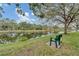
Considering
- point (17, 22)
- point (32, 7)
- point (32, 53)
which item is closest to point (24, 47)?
point (32, 53)

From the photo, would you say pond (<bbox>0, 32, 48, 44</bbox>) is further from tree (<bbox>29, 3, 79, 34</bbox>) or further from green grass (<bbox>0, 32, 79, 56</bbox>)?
tree (<bbox>29, 3, 79, 34</bbox>)

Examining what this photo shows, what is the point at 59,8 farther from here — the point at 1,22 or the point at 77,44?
the point at 1,22

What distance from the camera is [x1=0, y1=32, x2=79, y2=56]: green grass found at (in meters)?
1.73

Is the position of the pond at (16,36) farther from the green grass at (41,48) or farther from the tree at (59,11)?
the tree at (59,11)

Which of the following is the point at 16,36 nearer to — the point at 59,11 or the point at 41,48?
the point at 41,48

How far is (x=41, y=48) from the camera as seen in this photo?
175 cm

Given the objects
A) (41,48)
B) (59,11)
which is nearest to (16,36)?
(41,48)

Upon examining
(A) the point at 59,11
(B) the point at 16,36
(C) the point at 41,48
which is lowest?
(C) the point at 41,48

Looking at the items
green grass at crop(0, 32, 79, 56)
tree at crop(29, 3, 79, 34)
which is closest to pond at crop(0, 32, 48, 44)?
green grass at crop(0, 32, 79, 56)

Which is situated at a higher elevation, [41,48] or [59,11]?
[59,11]

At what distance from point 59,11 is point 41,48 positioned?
0.36 m

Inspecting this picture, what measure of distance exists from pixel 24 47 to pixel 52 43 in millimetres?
246

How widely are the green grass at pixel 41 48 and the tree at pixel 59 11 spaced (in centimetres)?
10

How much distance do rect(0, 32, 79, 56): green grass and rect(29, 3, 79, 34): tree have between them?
102 mm
